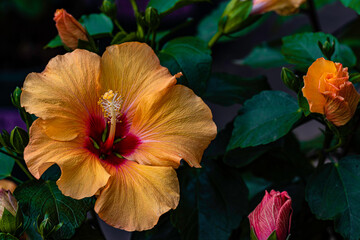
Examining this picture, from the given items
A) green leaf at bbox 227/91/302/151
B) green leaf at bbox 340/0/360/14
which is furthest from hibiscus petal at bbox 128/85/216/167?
green leaf at bbox 340/0/360/14

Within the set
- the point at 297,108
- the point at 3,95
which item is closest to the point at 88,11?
the point at 3,95

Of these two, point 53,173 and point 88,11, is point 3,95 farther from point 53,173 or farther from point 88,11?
point 53,173

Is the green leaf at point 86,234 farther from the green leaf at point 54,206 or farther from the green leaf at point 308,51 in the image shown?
the green leaf at point 308,51

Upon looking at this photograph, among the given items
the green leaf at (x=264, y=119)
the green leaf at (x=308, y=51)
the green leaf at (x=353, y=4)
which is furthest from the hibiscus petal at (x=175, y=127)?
the green leaf at (x=353, y=4)

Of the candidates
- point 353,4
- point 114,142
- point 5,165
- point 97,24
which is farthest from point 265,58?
point 5,165

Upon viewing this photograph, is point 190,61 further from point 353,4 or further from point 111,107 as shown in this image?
point 353,4

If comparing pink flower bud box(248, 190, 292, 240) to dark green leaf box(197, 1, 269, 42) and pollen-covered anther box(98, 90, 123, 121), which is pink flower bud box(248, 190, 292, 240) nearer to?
pollen-covered anther box(98, 90, 123, 121)
